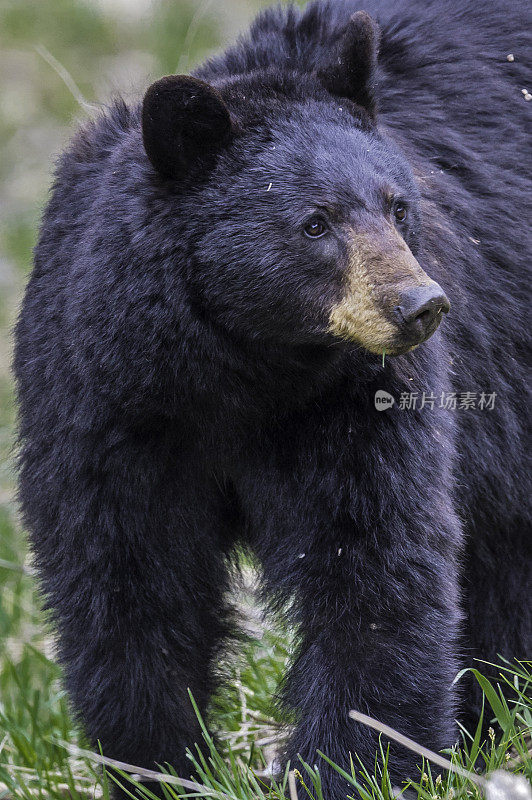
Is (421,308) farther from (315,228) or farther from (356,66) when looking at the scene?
(356,66)

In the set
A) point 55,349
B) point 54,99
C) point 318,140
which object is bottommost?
point 55,349

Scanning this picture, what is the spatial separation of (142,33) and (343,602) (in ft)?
26.4

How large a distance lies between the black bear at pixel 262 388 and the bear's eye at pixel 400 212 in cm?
1

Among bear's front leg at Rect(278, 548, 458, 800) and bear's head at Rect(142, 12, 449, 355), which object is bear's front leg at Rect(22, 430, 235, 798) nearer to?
bear's front leg at Rect(278, 548, 458, 800)

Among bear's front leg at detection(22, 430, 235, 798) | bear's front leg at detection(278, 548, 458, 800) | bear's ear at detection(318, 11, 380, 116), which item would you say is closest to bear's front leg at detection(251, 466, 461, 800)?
bear's front leg at detection(278, 548, 458, 800)

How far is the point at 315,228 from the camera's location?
3293mm

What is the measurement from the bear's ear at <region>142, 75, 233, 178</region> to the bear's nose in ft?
2.43

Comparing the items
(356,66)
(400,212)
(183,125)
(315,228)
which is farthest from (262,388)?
(356,66)

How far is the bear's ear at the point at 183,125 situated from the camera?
322 cm

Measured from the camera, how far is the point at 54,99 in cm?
1032

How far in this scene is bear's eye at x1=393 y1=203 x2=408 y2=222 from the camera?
11.1 ft

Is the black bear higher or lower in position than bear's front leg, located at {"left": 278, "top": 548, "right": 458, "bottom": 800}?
higher

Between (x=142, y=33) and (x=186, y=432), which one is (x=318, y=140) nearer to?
(x=186, y=432)

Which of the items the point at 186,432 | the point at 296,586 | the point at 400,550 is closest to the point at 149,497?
the point at 186,432
